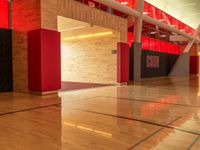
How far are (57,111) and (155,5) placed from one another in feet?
47.8

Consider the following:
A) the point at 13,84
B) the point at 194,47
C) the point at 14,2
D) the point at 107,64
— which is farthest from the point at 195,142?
the point at 194,47

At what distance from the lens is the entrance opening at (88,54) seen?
1149cm

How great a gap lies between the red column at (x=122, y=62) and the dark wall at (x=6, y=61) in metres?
5.41

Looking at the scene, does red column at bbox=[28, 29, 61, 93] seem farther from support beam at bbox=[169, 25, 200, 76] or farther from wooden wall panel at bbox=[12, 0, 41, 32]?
support beam at bbox=[169, 25, 200, 76]

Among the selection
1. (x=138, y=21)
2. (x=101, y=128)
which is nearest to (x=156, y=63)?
(x=138, y=21)

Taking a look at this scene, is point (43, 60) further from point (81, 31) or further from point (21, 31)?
point (81, 31)

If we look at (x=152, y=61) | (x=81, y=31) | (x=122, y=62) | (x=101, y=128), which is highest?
(x=81, y=31)

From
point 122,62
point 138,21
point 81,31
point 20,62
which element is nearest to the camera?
point 20,62

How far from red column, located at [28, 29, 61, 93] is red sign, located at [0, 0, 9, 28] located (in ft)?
4.74

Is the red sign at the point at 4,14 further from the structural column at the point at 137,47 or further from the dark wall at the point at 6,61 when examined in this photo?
the structural column at the point at 137,47

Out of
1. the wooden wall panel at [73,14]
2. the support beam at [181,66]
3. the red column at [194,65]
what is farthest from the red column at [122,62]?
the red column at [194,65]

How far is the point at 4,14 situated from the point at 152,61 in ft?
40.9

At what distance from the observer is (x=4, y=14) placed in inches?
324

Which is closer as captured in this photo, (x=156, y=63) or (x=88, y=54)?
(x=88, y=54)
